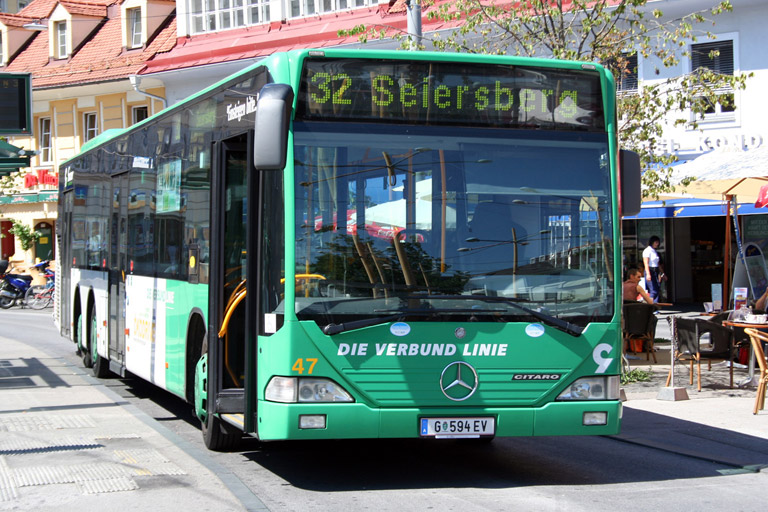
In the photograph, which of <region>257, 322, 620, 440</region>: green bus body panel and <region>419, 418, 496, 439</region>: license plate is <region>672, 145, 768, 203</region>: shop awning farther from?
<region>419, 418, 496, 439</region>: license plate

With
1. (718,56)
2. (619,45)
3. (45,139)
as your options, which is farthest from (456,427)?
(45,139)

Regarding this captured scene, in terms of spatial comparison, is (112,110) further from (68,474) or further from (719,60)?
(68,474)

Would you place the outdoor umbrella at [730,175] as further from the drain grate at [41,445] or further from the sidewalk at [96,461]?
the drain grate at [41,445]

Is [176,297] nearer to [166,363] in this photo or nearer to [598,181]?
[166,363]

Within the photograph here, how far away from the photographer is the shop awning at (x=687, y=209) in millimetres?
24297

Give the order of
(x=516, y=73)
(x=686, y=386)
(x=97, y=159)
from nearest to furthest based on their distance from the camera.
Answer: (x=516, y=73) → (x=686, y=386) → (x=97, y=159)

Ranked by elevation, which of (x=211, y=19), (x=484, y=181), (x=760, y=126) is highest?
(x=211, y=19)

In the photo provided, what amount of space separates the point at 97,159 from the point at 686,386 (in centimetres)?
789

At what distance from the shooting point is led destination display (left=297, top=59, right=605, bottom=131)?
731 centimetres

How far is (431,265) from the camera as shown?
723 centimetres

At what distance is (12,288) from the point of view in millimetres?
34438

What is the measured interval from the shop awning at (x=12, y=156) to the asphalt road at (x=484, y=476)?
6895 mm

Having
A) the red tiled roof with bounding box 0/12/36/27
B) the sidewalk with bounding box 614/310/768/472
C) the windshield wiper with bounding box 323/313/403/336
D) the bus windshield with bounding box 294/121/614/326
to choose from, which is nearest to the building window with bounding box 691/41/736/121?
the sidewalk with bounding box 614/310/768/472

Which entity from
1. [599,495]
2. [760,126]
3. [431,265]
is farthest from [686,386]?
[760,126]
